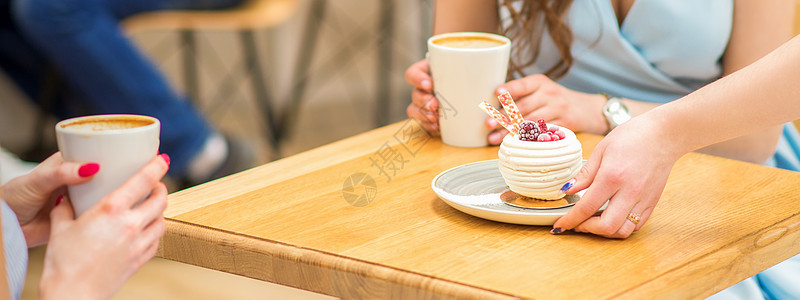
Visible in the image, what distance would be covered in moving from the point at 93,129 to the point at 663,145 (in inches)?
20.4

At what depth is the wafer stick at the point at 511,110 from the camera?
2.79 feet

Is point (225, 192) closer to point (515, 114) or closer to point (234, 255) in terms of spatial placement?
point (234, 255)

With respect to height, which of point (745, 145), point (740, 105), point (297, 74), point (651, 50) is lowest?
point (297, 74)

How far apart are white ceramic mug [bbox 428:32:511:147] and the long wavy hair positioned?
11.7 inches

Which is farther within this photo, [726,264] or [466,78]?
[466,78]

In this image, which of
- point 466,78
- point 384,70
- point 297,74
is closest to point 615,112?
point 466,78

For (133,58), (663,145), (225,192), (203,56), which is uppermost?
(663,145)

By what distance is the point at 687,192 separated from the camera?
903 millimetres

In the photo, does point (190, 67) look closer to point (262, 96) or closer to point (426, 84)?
point (262, 96)

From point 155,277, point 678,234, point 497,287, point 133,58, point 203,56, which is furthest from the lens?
point 203,56

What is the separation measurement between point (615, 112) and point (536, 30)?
24 cm

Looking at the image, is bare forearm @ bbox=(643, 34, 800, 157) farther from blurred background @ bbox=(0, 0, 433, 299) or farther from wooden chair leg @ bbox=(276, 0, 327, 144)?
wooden chair leg @ bbox=(276, 0, 327, 144)

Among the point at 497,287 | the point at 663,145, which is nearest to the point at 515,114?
the point at 663,145

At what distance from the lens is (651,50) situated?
4.36ft
